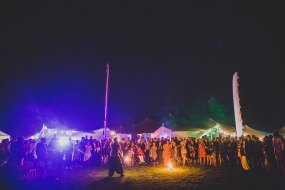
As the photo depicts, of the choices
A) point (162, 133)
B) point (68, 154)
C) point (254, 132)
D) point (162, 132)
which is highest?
point (162, 132)

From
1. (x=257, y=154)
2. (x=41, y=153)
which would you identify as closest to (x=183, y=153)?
(x=257, y=154)

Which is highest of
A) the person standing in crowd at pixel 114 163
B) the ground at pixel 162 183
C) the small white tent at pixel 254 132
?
the small white tent at pixel 254 132

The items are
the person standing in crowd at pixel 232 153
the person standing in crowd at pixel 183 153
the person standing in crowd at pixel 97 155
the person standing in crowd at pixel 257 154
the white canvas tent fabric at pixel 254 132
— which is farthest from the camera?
the white canvas tent fabric at pixel 254 132

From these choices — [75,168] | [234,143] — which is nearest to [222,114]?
[234,143]

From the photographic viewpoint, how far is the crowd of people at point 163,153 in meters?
14.0

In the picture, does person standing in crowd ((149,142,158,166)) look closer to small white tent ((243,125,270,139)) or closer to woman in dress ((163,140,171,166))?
woman in dress ((163,140,171,166))

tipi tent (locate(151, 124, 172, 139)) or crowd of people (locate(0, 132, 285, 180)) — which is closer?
crowd of people (locate(0, 132, 285, 180))

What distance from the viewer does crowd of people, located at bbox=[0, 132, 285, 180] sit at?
14031 mm

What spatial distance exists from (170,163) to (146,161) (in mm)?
3328

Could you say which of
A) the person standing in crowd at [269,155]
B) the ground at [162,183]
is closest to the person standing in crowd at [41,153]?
A: the ground at [162,183]

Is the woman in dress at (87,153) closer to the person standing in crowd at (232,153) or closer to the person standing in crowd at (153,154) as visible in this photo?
the person standing in crowd at (153,154)

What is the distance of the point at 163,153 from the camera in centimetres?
2062

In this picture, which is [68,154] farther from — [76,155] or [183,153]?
[183,153]

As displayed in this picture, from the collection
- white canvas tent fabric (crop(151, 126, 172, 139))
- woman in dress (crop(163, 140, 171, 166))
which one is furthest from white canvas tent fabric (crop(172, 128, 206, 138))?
woman in dress (crop(163, 140, 171, 166))
